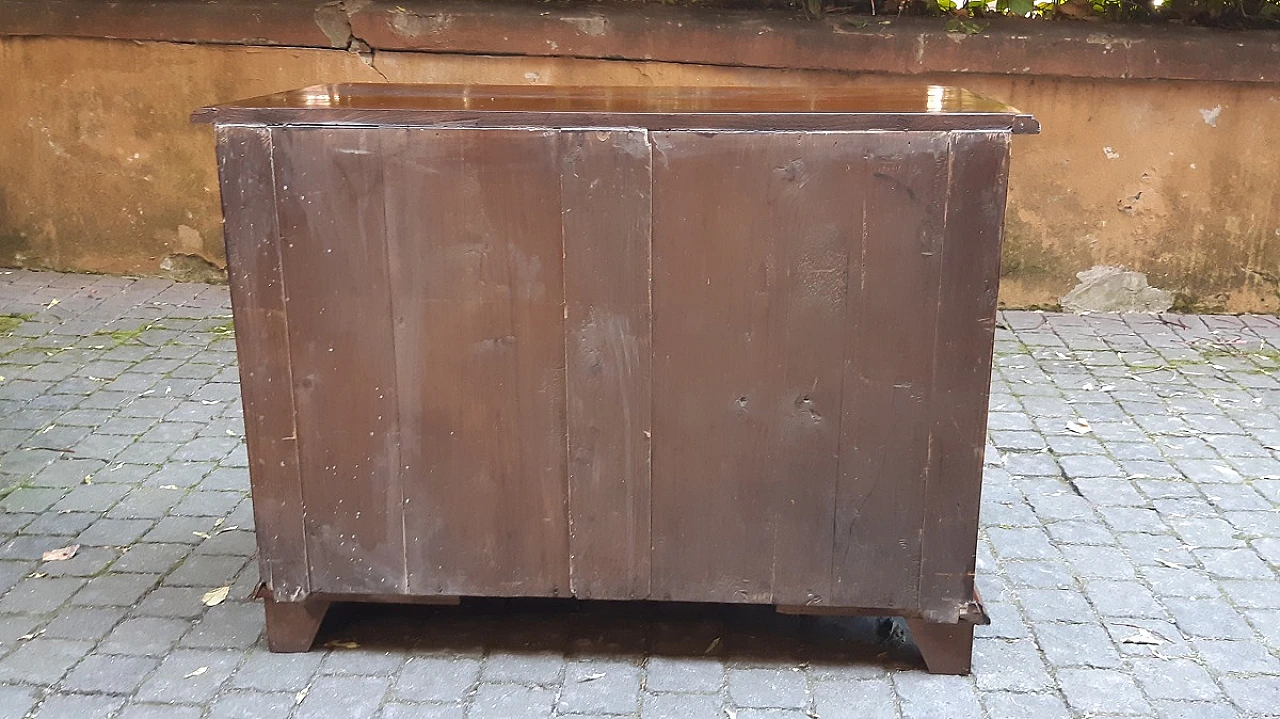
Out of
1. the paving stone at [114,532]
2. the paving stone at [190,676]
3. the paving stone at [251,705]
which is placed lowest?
the paving stone at [251,705]

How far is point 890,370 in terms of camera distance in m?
2.52

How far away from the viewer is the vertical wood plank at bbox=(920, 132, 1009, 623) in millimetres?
2398

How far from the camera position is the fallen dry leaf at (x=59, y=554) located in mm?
3279

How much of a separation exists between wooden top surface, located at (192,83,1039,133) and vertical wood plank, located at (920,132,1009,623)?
106mm

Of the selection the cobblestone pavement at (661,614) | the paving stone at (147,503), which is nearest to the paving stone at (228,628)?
the cobblestone pavement at (661,614)

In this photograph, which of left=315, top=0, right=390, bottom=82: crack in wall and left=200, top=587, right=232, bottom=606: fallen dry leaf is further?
left=315, top=0, right=390, bottom=82: crack in wall

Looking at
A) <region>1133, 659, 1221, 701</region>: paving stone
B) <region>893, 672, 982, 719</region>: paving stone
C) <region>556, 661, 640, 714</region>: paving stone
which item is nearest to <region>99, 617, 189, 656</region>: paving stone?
<region>556, 661, 640, 714</region>: paving stone

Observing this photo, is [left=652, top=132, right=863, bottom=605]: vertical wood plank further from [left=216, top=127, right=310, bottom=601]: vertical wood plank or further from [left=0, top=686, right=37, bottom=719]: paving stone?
[left=0, top=686, right=37, bottom=719]: paving stone

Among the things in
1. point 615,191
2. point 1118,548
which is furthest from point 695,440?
point 1118,548

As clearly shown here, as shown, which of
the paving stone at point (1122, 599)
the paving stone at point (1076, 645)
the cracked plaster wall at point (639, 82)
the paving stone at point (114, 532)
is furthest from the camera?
the cracked plaster wall at point (639, 82)

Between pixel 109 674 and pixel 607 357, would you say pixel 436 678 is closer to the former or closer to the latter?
pixel 109 674

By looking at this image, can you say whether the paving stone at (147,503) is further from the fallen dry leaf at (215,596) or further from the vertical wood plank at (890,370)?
the vertical wood plank at (890,370)

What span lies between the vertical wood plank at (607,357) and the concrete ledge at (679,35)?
130 inches

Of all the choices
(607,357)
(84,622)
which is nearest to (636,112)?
(607,357)
